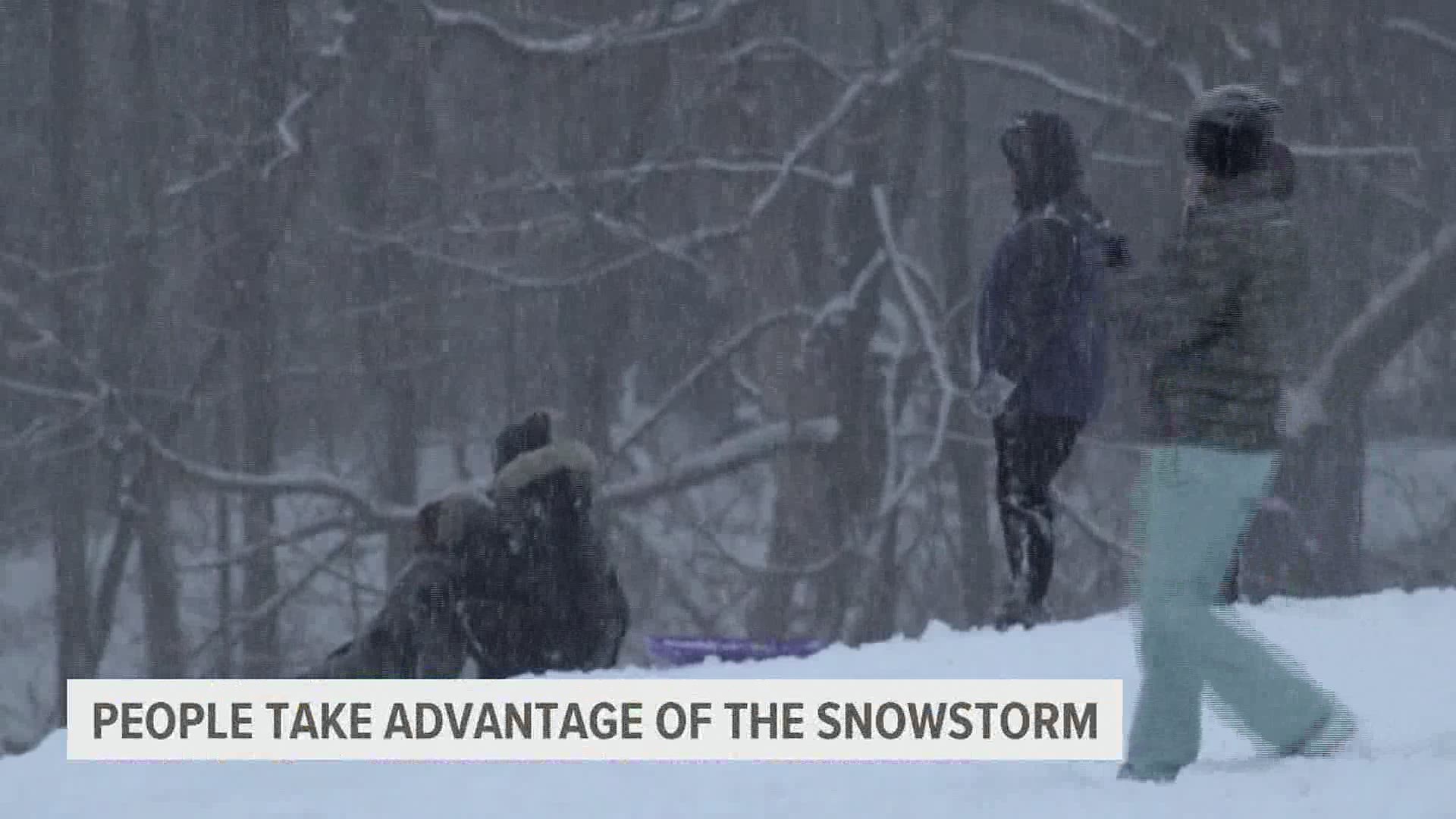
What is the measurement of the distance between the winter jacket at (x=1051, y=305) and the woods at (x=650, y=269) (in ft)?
24.7

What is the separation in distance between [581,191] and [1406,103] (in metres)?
6.88

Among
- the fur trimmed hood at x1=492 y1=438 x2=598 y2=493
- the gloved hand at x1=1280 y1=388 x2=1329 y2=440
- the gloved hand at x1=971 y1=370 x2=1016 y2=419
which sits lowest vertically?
the fur trimmed hood at x1=492 y1=438 x2=598 y2=493

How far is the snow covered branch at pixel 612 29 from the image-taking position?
52.6 feet

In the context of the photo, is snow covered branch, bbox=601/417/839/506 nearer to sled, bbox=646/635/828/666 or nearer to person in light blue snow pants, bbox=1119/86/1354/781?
sled, bbox=646/635/828/666

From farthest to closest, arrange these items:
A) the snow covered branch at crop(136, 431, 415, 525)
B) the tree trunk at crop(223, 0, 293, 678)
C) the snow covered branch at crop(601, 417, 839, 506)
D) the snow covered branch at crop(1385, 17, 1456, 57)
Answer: the tree trunk at crop(223, 0, 293, 678)
the snow covered branch at crop(136, 431, 415, 525)
the snow covered branch at crop(1385, 17, 1456, 57)
the snow covered branch at crop(601, 417, 839, 506)

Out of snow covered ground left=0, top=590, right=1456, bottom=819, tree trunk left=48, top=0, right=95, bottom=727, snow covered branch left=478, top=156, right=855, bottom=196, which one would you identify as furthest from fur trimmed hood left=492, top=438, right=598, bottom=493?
tree trunk left=48, top=0, right=95, bottom=727

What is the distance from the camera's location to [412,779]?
5609mm

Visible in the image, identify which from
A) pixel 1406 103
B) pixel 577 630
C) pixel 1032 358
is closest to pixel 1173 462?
pixel 1032 358

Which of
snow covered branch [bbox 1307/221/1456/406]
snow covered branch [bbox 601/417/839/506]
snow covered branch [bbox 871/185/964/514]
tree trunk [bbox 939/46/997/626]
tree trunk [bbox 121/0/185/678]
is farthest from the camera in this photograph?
tree trunk [bbox 121/0/185/678]

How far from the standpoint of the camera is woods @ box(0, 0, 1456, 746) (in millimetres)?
16703

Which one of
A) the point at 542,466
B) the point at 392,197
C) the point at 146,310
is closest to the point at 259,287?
the point at 392,197

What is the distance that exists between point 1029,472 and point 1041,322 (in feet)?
1.61

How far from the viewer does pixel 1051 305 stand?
282 inches

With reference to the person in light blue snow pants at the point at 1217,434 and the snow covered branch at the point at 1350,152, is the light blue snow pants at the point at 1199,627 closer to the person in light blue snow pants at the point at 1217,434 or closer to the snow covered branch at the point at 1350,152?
the person in light blue snow pants at the point at 1217,434
